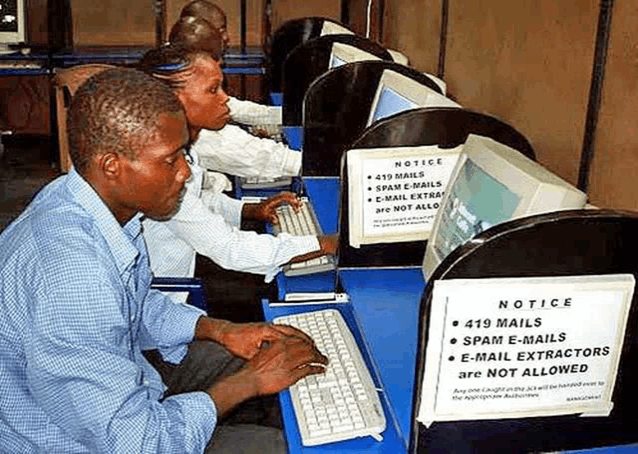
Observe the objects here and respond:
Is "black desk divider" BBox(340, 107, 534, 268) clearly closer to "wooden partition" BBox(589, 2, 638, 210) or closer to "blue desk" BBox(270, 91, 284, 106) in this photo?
"wooden partition" BBox(589, 2, 638, 210)

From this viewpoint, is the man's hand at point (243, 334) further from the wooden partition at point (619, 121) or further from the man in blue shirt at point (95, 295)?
the wooden partition at point (619, 121)

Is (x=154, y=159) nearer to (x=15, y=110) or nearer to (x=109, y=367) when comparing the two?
(x=109, y=367)

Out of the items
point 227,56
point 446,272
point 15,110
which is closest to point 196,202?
point 446,272

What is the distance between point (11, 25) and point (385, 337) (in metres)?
4.44

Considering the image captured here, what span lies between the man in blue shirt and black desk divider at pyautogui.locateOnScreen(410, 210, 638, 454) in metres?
0.43

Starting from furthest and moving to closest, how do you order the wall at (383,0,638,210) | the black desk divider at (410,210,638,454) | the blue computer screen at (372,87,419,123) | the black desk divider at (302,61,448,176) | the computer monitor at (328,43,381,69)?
the computer monitor at (328,43,381,69) < the black desk divider at (302,61,448,176) < the blue computer screen at (372,87,419,123) < the wall at (383,0,638,210) < the black desk divider at (410,210,638,454)

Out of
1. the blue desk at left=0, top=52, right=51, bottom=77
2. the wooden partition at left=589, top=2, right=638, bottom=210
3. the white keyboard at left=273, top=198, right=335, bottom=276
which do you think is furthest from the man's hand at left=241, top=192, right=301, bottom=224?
the blue desk at left=0, top=52, right=51, bottom=77

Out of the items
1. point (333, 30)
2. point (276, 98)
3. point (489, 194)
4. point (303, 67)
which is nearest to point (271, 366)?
point (489, 194)

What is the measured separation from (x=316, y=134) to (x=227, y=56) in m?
2.81

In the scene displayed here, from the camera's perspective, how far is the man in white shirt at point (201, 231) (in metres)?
2.09

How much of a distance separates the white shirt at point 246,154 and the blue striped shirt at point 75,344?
1619mm

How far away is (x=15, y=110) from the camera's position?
5727 mm

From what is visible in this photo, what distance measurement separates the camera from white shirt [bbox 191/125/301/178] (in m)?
3.03

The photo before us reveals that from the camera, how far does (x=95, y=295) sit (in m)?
1.26
